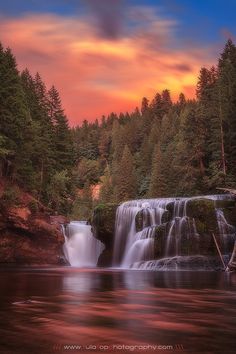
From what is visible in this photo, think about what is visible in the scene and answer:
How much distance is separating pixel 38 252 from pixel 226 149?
28.6 meters

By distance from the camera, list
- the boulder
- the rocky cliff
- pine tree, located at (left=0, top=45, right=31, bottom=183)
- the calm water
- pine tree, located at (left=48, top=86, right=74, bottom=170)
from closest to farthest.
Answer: the calm water, the rocky cliff, the boulder, pine tree, located at (left=0, top=45, right=31, bottom=183), pine tree, located at (left=48, top=86, right=74, bottom=170)

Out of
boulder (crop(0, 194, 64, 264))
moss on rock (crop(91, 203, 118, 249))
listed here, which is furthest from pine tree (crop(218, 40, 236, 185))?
boulder (crop(0, 194, 64, 264))

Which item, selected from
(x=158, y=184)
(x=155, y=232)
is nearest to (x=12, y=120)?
(x=155, y=232)

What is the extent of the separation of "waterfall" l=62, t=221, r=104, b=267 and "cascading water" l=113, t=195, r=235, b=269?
5.89 m

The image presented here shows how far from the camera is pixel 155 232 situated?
41.2 m

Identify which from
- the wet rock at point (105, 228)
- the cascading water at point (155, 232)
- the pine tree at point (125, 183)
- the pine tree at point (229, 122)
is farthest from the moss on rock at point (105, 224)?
the pine tree at point (125, 183)

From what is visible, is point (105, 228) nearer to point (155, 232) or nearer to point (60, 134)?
point (155, 232)

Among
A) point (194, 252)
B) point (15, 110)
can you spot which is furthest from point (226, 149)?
point (15, 110)

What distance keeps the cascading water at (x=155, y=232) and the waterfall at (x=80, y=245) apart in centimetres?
589

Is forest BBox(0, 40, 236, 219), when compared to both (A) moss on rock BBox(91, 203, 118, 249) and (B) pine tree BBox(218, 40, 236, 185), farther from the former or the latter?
(A) moss on rock BBox(91, 203, 118, 249)

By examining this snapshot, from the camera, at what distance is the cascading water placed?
128 feet

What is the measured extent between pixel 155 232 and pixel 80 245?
12.1 meters

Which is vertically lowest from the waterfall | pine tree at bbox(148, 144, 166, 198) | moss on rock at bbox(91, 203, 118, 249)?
the waterfall

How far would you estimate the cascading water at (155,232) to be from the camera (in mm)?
39062
